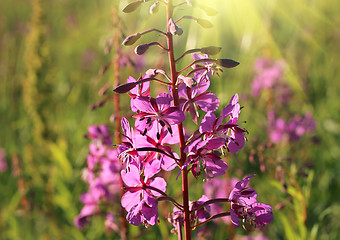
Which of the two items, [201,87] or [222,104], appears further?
[222,104]

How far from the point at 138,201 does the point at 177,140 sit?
10.1 inches

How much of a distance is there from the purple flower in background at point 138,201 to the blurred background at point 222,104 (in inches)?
26.7

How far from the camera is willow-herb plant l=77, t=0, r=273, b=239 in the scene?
1346mm

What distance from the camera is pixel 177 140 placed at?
1.46 metres

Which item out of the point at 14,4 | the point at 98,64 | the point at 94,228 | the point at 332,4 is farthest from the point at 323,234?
the point at 14,4

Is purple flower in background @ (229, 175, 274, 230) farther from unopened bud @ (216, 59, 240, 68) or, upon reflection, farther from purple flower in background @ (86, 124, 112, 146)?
purple flower in background @ (86, 124, 112, 146)

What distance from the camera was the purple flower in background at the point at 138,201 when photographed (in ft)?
4.50

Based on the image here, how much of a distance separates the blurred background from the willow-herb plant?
0.98 ft

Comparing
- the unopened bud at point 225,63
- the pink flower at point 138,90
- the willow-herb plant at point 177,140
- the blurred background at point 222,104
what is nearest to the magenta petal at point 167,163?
the willow-herb plant at point 177,140

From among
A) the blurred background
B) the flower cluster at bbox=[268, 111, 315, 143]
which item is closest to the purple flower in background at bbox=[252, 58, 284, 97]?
the blurred background

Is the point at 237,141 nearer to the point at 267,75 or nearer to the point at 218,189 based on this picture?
the point at 218,189

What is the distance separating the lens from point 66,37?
987 centimetres

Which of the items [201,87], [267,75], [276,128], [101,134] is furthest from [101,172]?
[267,75]

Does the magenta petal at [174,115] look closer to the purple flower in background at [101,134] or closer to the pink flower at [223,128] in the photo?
the pink flower at [223,128]
